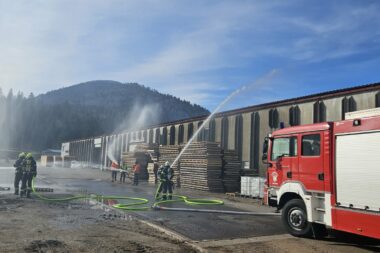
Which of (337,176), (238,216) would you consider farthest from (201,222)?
(337,176)

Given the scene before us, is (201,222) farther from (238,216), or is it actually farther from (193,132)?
(193,132)

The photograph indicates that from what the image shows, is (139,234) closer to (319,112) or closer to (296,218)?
(296,218)

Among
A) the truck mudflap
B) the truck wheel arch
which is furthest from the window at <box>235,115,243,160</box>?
the truck mudflap

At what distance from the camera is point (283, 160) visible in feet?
32.6

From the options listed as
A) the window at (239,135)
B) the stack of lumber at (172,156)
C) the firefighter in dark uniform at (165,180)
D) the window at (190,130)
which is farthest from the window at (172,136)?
the firefighter in dark uniform at (165,180)

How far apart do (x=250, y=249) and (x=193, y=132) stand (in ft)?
61.3

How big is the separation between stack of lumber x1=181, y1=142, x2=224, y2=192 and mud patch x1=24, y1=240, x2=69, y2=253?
1367 centimetres

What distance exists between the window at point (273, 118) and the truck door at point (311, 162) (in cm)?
986

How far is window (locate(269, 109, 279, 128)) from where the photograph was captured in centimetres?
1923

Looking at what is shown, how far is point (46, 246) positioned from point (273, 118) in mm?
14121

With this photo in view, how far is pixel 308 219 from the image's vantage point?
8906mm

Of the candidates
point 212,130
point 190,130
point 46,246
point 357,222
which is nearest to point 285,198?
point 357,222

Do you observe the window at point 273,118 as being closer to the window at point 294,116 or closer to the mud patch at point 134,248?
the window at point 294,116

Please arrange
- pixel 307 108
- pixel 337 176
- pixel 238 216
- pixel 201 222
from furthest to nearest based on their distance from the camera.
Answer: pixel 307 108 < pixel 238 216 < pixel 201 222 < pixel 337 176
